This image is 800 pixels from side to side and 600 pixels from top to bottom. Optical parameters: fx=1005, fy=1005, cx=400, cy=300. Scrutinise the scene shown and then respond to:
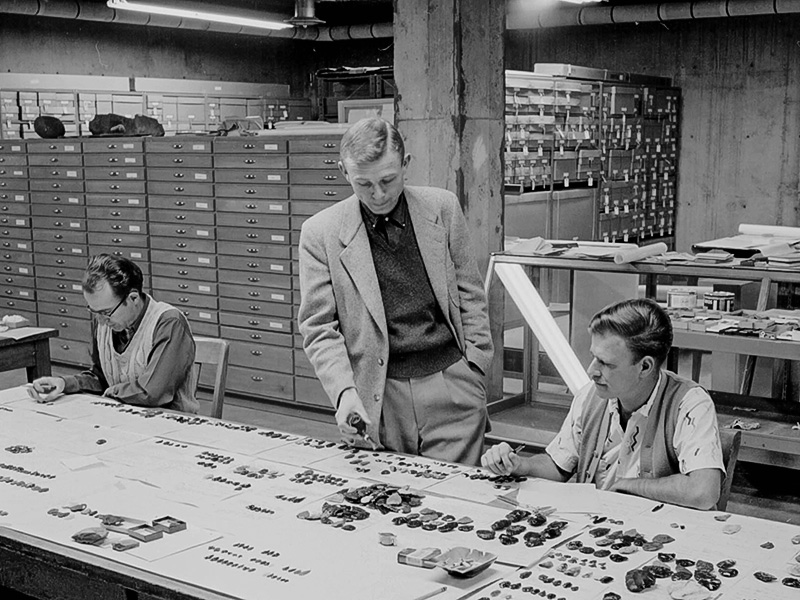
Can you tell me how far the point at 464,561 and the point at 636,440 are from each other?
831mm

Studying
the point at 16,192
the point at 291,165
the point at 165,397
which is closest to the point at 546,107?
the point at 291,165

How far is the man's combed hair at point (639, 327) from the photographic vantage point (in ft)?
9.01

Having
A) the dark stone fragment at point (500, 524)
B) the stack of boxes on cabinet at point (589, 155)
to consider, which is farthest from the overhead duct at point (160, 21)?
the dark stone fragment at point (500, 524)

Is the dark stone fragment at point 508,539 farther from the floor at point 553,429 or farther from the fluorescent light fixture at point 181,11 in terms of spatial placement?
the fluorescent light fixture at point 181,11

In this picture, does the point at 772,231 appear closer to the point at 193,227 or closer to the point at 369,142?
the point at 193,227

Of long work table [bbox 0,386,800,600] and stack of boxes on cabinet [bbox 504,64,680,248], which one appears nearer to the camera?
long work table [bbox 0,386,800,600]

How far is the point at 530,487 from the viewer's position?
8.90 feet

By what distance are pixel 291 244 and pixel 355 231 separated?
399 cm

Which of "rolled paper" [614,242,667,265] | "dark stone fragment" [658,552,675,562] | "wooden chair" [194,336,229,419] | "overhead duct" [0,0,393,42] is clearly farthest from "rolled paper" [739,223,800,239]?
"overhead duct" [0,0,393,42]

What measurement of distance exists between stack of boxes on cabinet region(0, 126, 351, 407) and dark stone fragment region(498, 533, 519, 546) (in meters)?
4.58

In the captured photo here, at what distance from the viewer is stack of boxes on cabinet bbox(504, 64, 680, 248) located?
8695mm

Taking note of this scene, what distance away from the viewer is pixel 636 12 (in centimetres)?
1139

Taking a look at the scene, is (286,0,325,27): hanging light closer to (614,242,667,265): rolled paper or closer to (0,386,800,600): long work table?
(614,242,667,265): rolled paper

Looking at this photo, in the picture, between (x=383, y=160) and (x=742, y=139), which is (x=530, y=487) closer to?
(x=383, y=160)
